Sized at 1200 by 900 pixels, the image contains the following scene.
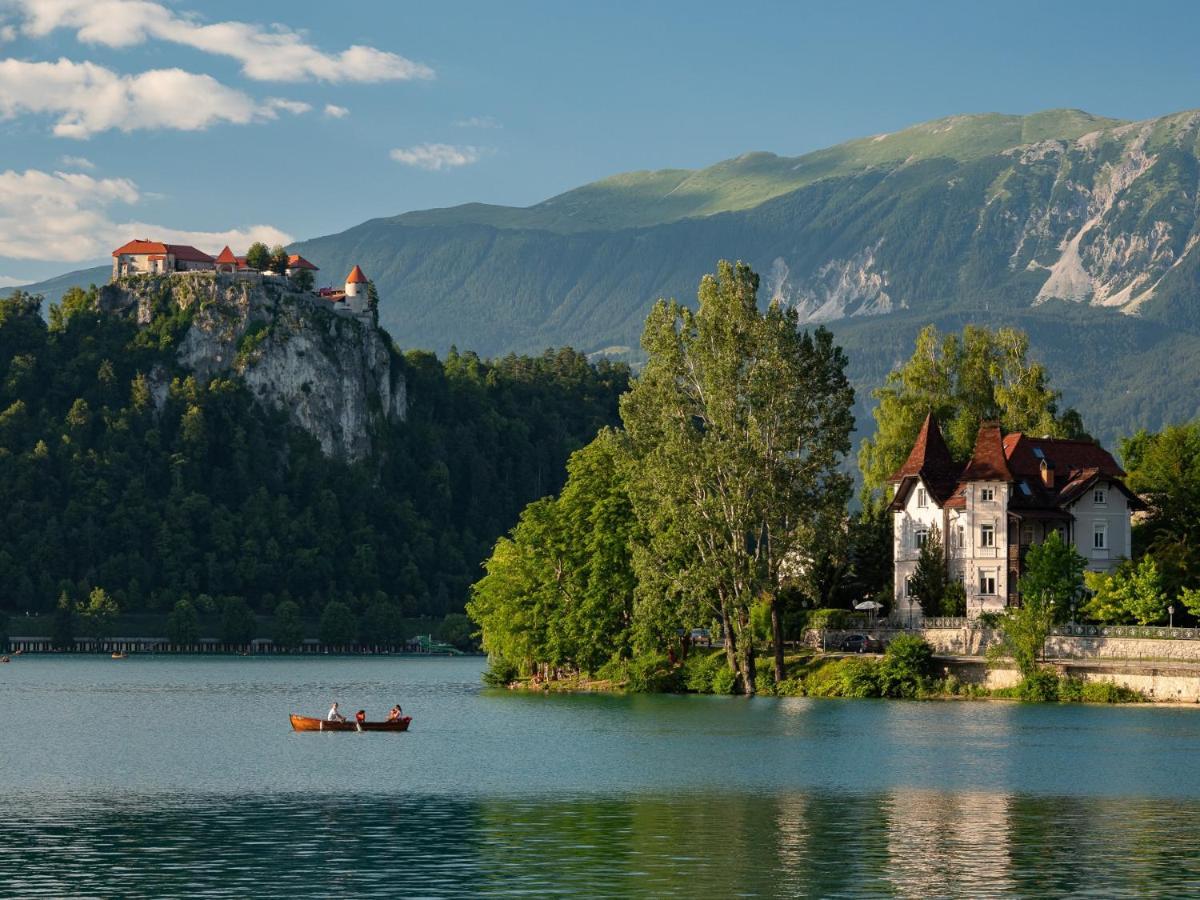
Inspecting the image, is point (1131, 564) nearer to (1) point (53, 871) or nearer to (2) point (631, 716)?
(2) point (631, 716)

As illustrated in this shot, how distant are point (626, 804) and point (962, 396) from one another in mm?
91514

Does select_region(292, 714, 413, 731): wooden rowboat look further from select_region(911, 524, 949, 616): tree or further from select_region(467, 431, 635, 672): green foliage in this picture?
select_region(911, 524, 949, 616): tree

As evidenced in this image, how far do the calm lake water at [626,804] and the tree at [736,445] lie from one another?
9.03 metres

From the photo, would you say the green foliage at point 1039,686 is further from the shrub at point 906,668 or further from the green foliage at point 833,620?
the green foliage at point 833,620

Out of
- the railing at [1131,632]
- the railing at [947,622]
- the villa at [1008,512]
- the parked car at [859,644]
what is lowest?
the parked car at [859,644]

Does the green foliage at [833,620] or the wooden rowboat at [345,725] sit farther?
the green foliage at [833,620]

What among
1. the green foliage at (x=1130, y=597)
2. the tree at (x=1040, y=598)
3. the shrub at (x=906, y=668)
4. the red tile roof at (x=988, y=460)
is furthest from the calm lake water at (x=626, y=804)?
the red tile roof at (x=988, y=460)

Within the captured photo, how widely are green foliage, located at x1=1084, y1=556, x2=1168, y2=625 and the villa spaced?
28.2 ft

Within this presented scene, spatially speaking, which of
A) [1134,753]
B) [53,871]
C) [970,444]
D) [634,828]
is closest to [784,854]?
[634,828]

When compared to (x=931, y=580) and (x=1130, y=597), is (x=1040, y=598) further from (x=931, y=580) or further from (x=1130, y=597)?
(x=931, y=580)

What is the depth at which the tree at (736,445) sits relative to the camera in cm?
11719

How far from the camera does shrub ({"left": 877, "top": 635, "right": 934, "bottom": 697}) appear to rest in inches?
4582

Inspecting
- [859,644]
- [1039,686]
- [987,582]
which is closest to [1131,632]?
[1039,686]

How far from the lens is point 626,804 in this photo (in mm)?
66875
